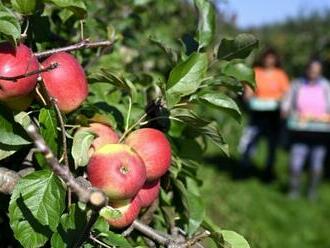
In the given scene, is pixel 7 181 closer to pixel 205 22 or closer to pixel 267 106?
pixel 205 22

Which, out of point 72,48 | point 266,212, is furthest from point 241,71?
point 266,212

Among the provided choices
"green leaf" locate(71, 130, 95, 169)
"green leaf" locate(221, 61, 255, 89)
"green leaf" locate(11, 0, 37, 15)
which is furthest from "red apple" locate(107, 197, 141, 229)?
"green leaf" locate(221, 61, 255, 89)

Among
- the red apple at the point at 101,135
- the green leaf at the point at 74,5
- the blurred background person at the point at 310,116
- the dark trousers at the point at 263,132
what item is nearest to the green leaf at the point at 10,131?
the red apple at the point at 101,135

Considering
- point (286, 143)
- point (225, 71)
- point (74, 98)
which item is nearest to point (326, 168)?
point (286, 143)

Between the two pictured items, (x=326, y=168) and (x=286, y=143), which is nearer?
(x=326, y=168)

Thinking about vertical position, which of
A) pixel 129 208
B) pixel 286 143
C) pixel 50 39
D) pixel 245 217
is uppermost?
pixel 50 39

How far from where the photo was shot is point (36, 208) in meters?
1.20

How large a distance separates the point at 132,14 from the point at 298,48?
40.9 feet

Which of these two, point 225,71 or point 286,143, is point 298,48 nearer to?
point 286,143

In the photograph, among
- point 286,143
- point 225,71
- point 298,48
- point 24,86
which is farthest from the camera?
point 298,48

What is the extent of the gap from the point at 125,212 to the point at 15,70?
348 millimetres

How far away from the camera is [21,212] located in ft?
3.93

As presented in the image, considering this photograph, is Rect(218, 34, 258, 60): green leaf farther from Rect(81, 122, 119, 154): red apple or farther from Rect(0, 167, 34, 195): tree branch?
Rect(0, 167, 34, 195): tree branch

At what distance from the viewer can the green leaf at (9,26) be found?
1213mm
